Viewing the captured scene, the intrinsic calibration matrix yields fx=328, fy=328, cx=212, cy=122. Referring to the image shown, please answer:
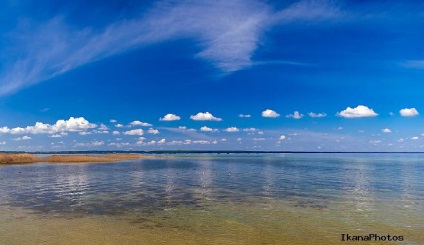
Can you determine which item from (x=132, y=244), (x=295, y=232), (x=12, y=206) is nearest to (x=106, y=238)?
(x=132, y=244)

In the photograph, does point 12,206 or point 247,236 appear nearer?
point 247,236

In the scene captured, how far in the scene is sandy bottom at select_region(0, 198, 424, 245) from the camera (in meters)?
16.5

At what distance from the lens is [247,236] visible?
1695 centimetres

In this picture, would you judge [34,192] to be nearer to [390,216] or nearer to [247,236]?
[247,236]

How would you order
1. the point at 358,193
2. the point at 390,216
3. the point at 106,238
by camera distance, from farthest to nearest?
1. the point at 358,193
2. the point at 390,216
3. the point at 106,238

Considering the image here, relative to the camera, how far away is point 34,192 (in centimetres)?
3325

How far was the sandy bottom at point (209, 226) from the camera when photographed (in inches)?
651

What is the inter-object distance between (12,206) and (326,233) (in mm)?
22963

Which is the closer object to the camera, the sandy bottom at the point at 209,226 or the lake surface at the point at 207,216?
the sandy bottom at the point at 209,226

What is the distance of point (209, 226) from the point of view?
62.3 ft

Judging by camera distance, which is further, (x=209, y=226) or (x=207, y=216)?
(x=207, y=216)

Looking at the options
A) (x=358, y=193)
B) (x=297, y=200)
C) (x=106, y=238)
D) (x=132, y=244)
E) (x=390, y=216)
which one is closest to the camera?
(x=132, y=244)

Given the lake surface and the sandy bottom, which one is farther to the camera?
the lake surface

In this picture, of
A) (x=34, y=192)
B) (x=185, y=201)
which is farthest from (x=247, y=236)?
(x=34, y=192)
